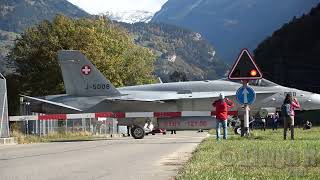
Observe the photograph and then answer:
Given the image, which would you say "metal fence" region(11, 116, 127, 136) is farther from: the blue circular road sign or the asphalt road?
the asphalt road

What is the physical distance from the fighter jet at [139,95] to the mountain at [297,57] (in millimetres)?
54812

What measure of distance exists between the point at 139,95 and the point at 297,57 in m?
60.6

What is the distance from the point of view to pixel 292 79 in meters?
88.7

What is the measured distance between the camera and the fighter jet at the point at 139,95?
3184cm

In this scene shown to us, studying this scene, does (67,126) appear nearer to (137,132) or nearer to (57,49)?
(137,132)

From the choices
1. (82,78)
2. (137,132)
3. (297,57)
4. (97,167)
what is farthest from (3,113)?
(297,57)

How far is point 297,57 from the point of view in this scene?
3531 inches

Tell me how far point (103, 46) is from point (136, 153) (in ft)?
159

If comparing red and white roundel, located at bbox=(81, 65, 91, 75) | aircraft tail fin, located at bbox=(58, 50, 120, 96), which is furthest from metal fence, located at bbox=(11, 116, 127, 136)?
red and white roundel, located at bbox=(81, 65, 91, 75)

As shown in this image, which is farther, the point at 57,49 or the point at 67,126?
the point at 57,49

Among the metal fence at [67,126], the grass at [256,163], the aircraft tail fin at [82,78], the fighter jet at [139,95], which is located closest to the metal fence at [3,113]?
the fighter jet at [139,95]

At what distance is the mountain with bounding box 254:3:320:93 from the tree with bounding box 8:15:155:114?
26.5 metres

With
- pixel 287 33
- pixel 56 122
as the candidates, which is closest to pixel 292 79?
pixel 287 33

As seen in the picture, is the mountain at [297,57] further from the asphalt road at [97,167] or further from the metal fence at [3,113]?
the asphalt road at [97,167]
